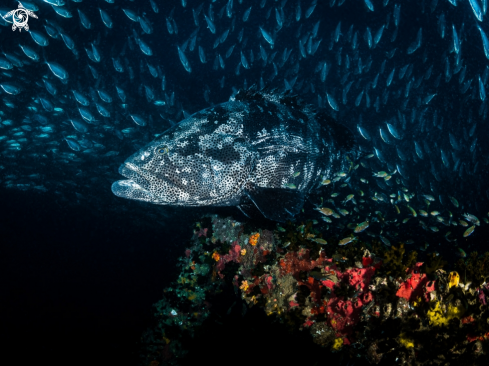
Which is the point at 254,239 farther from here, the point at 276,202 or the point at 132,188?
the point at 132,188

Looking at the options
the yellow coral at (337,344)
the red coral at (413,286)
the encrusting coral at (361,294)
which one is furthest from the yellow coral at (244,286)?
the red coral at (413,286)

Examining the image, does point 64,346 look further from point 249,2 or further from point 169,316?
point 249,2

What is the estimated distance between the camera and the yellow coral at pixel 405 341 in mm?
2607

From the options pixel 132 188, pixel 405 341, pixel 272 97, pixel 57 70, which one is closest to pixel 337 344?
pixel 405 341

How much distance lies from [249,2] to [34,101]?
13.1 metres

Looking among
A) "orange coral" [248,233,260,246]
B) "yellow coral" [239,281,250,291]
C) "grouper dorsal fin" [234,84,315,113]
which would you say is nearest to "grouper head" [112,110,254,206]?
"orange coral" [248,233,260,246]

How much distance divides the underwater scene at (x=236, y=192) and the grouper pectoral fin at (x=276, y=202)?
0.09 feet

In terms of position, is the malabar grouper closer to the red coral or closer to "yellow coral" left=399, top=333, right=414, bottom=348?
the red coral

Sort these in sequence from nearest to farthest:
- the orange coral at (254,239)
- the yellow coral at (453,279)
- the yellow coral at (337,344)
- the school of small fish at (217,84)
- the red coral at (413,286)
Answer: the yellow coral at (453,279)
the red coral at (413,286)
the yellow coral at (337,344)
the orange coral at (254,239)
the school of small fish at (217,84)

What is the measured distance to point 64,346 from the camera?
1358 centimetres

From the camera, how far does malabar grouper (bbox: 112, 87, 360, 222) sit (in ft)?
13.0

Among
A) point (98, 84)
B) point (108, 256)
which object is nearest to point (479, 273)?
point (98, 84)

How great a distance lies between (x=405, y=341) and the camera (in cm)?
263

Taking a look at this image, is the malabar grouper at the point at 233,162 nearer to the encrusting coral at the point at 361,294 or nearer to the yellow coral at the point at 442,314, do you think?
the encrusting coral at the point at 361,294
